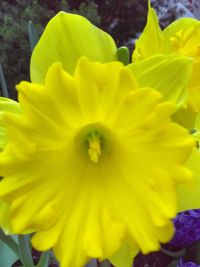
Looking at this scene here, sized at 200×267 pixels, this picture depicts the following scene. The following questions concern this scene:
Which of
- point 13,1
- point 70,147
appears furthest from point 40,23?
point 70,147

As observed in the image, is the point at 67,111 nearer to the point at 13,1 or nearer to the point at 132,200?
the point at 132,200

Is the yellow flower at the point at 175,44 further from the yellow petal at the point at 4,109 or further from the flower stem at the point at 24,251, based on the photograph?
the flower stem at the point at 24,251

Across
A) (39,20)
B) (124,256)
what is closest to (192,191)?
(124,256)

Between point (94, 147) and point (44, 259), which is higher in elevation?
point (94, 147)

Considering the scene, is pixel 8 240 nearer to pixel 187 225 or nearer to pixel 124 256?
pixel 124 256

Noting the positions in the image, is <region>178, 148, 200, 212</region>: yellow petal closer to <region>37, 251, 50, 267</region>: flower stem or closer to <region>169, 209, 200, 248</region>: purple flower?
<region>37, 251, 50, 267</region>: flower stem

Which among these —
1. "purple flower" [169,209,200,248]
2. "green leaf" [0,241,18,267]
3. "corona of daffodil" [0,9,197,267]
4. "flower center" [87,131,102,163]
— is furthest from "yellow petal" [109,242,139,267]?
"purple flower" [169,209,200,248]

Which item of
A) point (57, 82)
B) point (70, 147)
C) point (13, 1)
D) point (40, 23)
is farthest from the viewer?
point (13, 1)
